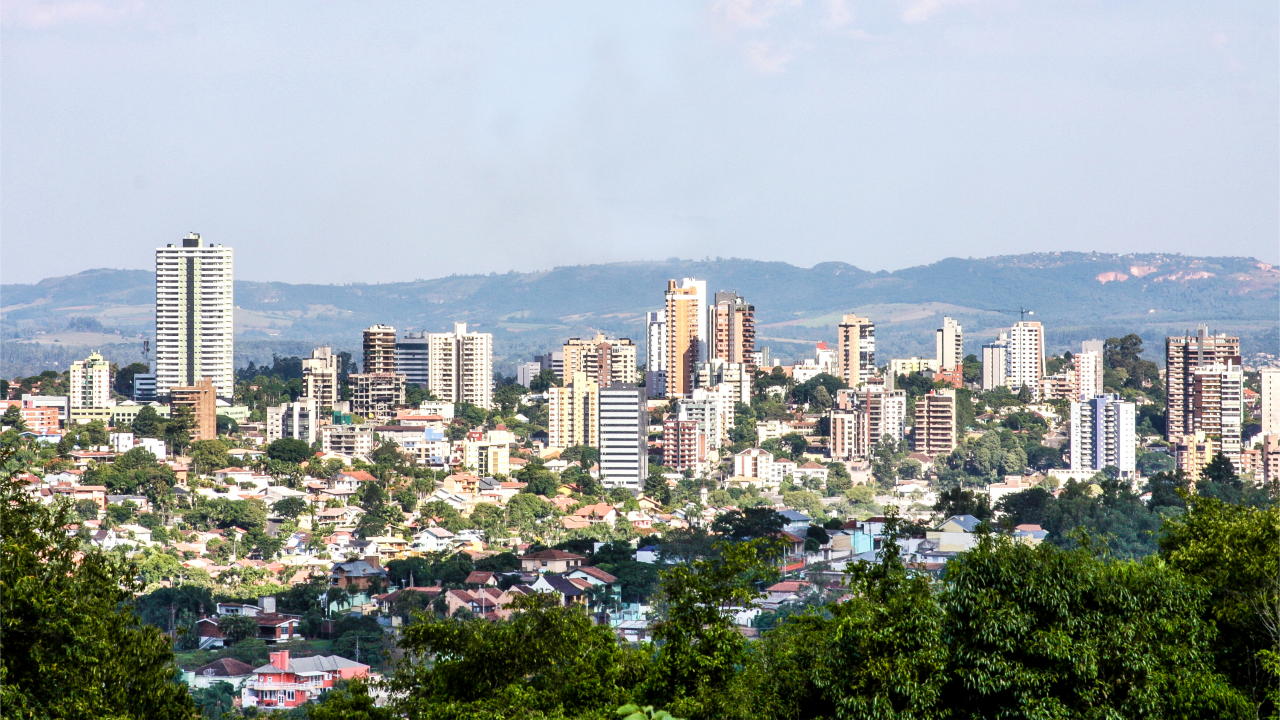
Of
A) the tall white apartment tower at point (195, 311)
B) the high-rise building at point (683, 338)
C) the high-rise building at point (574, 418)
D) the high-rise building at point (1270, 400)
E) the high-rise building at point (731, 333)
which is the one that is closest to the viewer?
the high-rise building at point (574, 418)

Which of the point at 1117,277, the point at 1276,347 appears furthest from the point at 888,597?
the point at 1117,277

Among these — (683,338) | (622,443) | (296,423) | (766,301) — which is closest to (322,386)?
(296,423)

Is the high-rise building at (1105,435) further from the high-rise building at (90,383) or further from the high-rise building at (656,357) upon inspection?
the high-rise building at (90,383)

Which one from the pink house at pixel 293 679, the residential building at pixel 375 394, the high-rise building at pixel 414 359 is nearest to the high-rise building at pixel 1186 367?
the residential building at pixel 375 394

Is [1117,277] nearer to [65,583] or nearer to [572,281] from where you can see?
[572,281]

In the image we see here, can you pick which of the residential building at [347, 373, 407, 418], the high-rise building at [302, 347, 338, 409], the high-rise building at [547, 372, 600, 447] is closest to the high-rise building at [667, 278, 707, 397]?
the high-rise building at [547, 372, 600, 447]

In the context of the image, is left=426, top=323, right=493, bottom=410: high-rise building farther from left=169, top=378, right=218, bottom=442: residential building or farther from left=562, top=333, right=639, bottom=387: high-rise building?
left=169, top=378, right=218, bottom=442: residential building
